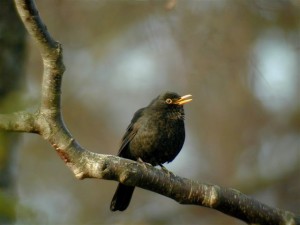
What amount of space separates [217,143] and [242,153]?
67.6 inches

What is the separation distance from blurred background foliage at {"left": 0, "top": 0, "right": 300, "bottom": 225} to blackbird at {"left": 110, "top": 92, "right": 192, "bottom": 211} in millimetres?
262

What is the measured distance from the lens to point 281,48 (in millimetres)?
6586

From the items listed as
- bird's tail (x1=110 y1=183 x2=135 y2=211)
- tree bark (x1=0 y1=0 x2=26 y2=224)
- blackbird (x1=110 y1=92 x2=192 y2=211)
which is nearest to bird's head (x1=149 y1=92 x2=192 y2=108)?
blackbird (x1=110 y1=92 x2=192 y2=211)

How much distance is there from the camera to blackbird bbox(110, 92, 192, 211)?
5.99m

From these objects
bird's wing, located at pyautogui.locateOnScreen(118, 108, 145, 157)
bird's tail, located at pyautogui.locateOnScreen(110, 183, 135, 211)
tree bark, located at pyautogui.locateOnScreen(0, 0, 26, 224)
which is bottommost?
bird's tail, located at pyautogui.locateOnScreen(110, 183, 135, 211)

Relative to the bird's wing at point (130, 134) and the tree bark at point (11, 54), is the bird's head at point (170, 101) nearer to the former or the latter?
the bird's wing at point (130, 134)

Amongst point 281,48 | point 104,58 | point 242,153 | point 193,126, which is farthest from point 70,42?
point 193,126

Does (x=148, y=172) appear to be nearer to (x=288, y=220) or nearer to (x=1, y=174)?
(x=288, y=220)

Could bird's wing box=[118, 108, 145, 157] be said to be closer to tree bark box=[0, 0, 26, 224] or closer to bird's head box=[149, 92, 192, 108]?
bird's head box=[149, 92, 192, 108]

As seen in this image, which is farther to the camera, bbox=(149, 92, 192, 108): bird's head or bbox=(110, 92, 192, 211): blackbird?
bbox=(149, 92, 192, 108): bird's head

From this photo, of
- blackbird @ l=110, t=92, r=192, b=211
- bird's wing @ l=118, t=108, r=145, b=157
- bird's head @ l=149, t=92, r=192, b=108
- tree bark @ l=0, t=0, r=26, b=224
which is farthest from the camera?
bird's head @ l=149, t=92, r=192, b=108

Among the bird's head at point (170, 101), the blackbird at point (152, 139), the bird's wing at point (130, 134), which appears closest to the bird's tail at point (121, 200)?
the blackbird at point (152, 139)

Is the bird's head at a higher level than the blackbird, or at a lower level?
higher

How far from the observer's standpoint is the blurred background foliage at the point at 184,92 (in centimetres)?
592
